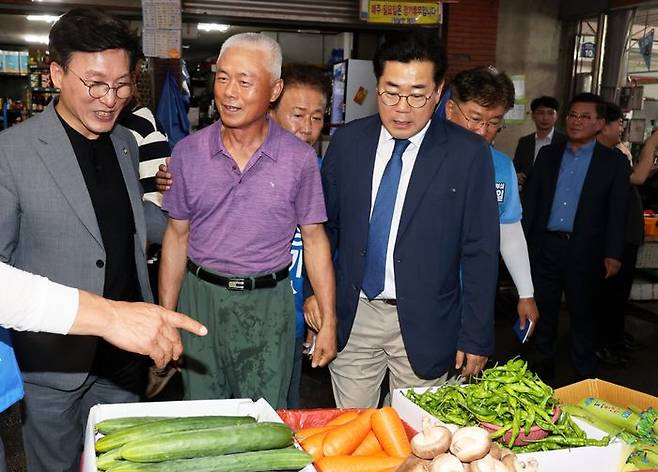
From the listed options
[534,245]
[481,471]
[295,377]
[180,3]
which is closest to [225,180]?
[295,377]

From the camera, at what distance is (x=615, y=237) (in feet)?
14.7

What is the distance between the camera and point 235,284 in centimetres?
242

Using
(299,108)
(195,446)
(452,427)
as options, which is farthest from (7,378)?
(299,108)

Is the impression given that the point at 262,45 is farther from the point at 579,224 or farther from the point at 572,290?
the point at 572,290

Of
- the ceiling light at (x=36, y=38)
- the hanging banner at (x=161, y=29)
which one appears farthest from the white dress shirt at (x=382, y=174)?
the ceiling light at (x=36, y=38)

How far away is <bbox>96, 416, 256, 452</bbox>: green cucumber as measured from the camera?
1.56 m

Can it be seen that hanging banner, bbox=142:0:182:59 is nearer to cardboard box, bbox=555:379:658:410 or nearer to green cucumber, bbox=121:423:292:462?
cardboard box, bbox=555:379:658:410

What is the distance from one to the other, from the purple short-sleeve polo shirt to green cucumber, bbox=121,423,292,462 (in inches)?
35.0

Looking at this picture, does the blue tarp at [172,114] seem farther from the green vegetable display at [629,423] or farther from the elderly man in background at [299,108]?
the green vegetable display at [629,423]

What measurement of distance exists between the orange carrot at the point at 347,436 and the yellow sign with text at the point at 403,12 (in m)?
6.61

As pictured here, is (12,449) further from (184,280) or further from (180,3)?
(180,3)

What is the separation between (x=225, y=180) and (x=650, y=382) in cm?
414

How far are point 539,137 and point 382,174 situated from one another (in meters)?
4.57

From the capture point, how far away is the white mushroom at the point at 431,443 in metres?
1.59
